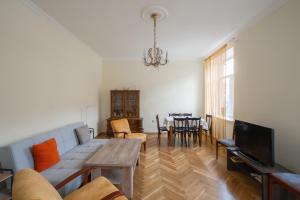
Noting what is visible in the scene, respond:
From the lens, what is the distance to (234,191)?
2.48m

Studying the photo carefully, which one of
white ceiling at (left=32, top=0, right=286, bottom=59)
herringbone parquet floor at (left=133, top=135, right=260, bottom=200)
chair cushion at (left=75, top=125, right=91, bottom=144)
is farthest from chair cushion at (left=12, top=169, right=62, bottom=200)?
white ceiling at (left=32, top=0, right=286, bottom=59)

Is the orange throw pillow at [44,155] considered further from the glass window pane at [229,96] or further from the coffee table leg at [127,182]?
the glass window pane at [229,96]

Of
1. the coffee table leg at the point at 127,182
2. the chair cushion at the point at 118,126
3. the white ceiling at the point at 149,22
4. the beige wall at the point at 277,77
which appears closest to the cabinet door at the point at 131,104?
the chair cushion at the point at 118,126

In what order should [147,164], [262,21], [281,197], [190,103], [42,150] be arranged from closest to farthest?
[281,197] < [42,150] < [262,21] < [147,164] < [190,103]

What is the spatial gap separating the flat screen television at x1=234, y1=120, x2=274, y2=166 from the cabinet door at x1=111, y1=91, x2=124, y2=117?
3825mm

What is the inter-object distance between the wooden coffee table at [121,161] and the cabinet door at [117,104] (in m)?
2.98

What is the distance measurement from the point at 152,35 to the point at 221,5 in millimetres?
1693

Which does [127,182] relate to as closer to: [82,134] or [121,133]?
[82,134]

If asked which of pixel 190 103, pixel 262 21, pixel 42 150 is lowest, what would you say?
pixel 42 150

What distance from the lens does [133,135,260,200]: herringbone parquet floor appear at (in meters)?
2.40

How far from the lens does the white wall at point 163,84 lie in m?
6.29

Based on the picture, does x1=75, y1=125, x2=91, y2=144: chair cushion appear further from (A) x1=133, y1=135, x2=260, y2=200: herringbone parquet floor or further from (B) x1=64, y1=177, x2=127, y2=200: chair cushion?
(B) x1=64, y1=177, x2=127, y2=200: chair cushion

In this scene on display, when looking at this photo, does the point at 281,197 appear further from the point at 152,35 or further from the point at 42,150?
the point at 152,35

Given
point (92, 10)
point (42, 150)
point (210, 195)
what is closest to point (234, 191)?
point (210, 195)
